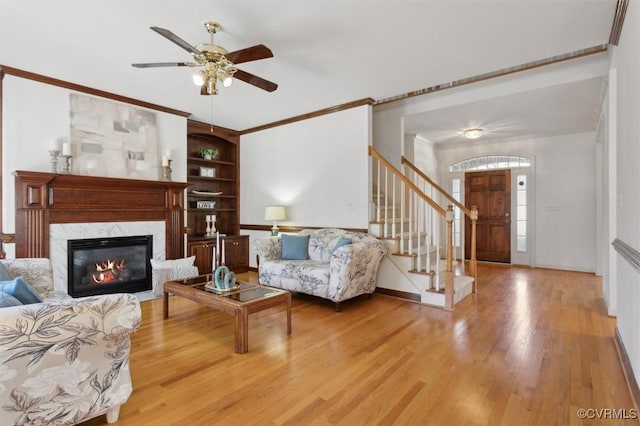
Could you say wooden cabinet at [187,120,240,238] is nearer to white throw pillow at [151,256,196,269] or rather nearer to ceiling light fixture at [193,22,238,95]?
white throw pillow at [151,256,196,269]

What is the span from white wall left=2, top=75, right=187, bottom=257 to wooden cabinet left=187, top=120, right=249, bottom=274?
191cm

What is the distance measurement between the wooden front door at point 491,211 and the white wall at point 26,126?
7.46 metres

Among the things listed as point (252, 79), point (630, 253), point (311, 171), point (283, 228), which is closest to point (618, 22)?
point (630, 253)

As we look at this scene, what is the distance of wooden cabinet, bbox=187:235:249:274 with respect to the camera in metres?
5.42

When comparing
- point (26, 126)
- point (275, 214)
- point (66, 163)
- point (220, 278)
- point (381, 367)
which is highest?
point (26, 126)

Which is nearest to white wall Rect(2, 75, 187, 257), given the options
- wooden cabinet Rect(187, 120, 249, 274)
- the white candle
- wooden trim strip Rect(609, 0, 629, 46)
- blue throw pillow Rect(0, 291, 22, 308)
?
the white candle

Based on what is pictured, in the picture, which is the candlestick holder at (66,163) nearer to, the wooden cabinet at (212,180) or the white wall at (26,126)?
the white wall at (26,126)

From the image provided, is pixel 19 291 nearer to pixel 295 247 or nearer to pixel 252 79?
pixel 252 79

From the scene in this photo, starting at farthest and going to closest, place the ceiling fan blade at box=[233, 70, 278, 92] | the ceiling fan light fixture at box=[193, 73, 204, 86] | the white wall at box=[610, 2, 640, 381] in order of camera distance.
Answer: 1. the ceiling fan blade at box=[233, 70, 278, 92]
2. the ceiling fan light fixture at box=[193, 73, 204, 86]
3. the white wall at box=[610, 2, 640, 381]

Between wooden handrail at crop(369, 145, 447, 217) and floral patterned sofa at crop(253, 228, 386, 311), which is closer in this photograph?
floral patterned sofa at crop(253, 228, 386, 311)

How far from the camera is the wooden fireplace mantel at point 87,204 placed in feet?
12.0

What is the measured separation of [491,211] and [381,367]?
588 cm

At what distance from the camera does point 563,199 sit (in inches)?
244

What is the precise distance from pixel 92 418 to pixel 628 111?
408 cm
